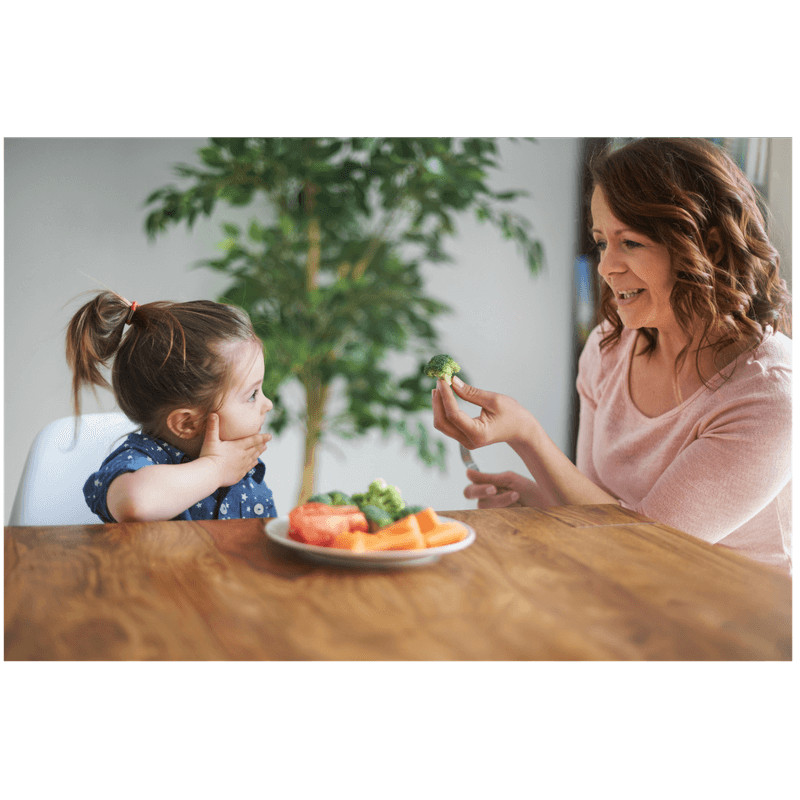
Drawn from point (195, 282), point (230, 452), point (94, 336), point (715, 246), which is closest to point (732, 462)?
point (715, 246)

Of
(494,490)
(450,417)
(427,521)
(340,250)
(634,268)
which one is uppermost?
(340,250)

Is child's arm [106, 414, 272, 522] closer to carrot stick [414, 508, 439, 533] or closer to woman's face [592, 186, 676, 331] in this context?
carrot stick [414, 508, 439, 533]

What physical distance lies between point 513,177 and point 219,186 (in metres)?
0.96

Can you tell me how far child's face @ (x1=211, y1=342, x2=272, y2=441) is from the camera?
1.36 metres

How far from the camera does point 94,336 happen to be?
1327mm

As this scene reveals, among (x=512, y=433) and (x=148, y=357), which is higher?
(x=148, y=357)

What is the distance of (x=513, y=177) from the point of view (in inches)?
89.7

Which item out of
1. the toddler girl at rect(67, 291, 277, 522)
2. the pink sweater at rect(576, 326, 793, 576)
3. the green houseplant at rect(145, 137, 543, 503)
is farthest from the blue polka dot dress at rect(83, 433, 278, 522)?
the pink sweater at rect(576, 326, 793, 576)

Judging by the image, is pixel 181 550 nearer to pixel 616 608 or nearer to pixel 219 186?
pixel 616 608

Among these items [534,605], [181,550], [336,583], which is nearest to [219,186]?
[181,550]

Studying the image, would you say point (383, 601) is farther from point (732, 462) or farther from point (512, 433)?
point (732, 462)

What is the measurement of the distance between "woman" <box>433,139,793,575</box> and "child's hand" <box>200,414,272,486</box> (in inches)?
14.6

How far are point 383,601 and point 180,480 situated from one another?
0.54 meters

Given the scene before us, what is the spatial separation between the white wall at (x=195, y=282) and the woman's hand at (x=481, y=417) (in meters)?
0.62
